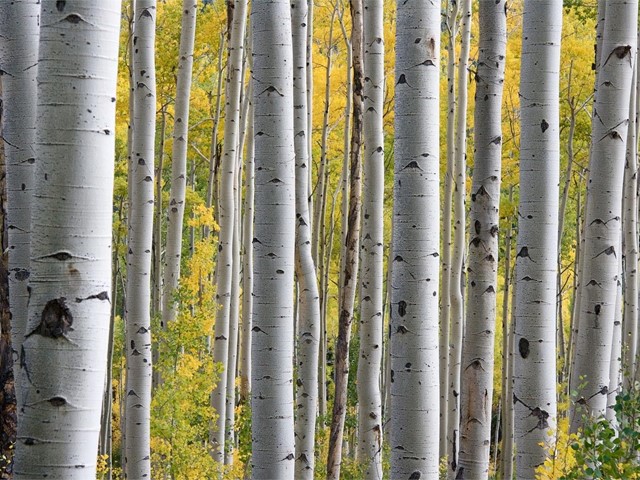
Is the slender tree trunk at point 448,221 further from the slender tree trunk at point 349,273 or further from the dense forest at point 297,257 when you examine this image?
the slender tree trunk at point 349,273

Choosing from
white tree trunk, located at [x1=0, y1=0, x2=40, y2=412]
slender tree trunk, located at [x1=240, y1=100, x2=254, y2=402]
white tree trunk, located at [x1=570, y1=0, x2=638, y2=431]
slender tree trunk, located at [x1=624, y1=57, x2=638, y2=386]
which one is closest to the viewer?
white tree trunk, located at [x1=0, y1=0, x2=40, y2=412]

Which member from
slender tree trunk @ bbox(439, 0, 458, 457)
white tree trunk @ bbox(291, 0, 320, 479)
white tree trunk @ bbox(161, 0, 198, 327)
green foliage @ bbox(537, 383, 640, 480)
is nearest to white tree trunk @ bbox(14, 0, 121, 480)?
green foliage @ bbox(537, 383, 640, 480)

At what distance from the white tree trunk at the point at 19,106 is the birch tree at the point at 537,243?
212cm

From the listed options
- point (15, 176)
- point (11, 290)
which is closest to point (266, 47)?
point (15, 176)

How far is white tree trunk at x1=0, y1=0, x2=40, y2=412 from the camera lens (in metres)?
3.34

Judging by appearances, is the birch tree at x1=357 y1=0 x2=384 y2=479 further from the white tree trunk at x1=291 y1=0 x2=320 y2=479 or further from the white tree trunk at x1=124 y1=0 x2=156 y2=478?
the white tree trunk at x1=124 y1=0 x2=156 y2=478

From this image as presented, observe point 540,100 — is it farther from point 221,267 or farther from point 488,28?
point 221,267

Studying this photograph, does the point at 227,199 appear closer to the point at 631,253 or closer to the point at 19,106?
the point at 631,253

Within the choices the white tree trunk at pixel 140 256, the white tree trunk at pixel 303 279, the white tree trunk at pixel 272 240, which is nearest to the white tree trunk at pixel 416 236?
the white tree trunk at pixel 272 240

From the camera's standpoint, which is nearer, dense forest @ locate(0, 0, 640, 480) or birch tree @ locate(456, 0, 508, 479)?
dense forest @ locate(0, 0, 640, 480)

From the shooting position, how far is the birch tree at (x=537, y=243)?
3.75 meters

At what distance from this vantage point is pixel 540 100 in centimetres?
387

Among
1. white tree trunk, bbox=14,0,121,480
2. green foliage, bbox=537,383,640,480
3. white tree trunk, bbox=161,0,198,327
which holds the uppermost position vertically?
white tree trunk, bbox=161,0,198,327

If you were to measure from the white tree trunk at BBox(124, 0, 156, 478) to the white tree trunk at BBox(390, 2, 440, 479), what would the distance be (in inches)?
149
